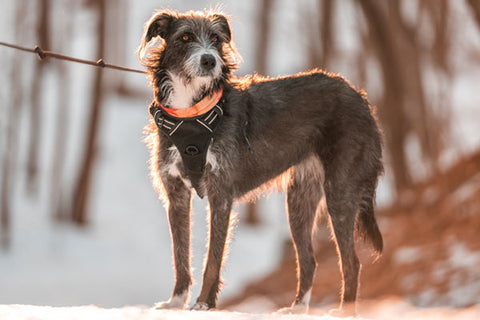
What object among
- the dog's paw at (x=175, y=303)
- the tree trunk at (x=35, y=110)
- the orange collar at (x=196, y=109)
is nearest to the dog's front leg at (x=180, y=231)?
the dog's paw at (x=175, y=303)

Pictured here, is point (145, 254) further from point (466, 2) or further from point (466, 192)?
point (466, 2)

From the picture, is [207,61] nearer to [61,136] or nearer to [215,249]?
[215,249]

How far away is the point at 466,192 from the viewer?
480 inches

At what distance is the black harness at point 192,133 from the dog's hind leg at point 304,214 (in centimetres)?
128

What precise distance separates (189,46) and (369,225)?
8.18 ft

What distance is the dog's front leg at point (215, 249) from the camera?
5.36m

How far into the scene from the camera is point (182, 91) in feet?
17.9

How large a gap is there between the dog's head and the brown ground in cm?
514

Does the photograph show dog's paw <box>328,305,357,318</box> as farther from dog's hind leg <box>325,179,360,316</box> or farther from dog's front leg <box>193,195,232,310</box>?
dog's front leg <box>193,195,232,310</box>

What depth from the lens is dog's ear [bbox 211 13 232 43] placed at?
561 centimetres

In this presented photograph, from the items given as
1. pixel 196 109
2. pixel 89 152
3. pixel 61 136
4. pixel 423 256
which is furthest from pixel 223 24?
pixel 61 136

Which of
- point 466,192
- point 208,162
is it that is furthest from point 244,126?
point 466,192

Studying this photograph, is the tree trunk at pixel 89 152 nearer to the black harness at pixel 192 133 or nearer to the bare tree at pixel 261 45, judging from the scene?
the bare tree at pixel 261 45

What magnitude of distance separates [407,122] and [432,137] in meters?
3.01
